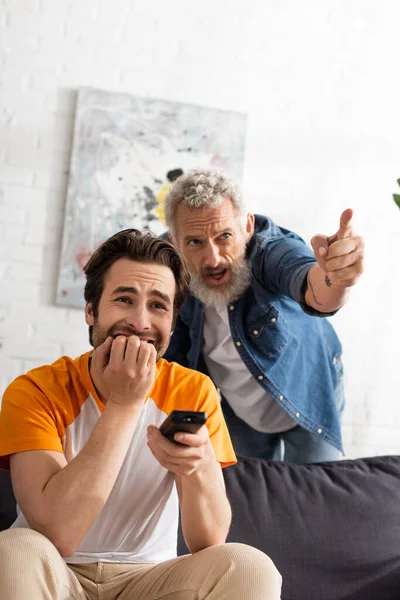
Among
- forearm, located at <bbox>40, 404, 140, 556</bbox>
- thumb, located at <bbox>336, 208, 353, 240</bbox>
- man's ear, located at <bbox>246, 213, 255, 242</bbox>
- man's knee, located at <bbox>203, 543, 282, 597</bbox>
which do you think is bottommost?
man's knee, located at <bbox>203, 543, 282, 597</bbox>

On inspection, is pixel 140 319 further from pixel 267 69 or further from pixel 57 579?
pixel 267 69

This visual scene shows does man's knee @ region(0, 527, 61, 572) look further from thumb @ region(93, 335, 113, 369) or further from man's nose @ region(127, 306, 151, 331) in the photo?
man's nose @ region(127, 306, 151, 331)

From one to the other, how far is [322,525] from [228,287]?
75 cm

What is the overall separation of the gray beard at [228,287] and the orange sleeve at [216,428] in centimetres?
63

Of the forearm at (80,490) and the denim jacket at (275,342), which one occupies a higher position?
the denim jacket at (275,342)

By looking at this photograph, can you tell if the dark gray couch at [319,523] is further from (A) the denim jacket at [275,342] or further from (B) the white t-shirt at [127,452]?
(B) the white t-shirt at [127,452]

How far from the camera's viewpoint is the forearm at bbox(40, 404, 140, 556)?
57.5 inches

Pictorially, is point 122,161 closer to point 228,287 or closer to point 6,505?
point 228,287

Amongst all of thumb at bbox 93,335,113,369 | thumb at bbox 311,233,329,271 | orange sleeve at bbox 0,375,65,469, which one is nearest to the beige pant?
orange sleeve at bbox 0,375,65,469

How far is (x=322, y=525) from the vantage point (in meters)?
2.14

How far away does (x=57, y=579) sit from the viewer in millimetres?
1373

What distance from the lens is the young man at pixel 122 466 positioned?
1423 mm

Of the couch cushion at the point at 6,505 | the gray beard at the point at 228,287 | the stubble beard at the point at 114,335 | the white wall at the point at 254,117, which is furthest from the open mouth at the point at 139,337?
the white wall at the point at 254,117

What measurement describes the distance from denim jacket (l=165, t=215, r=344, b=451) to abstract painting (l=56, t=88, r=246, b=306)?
883 millimetres
